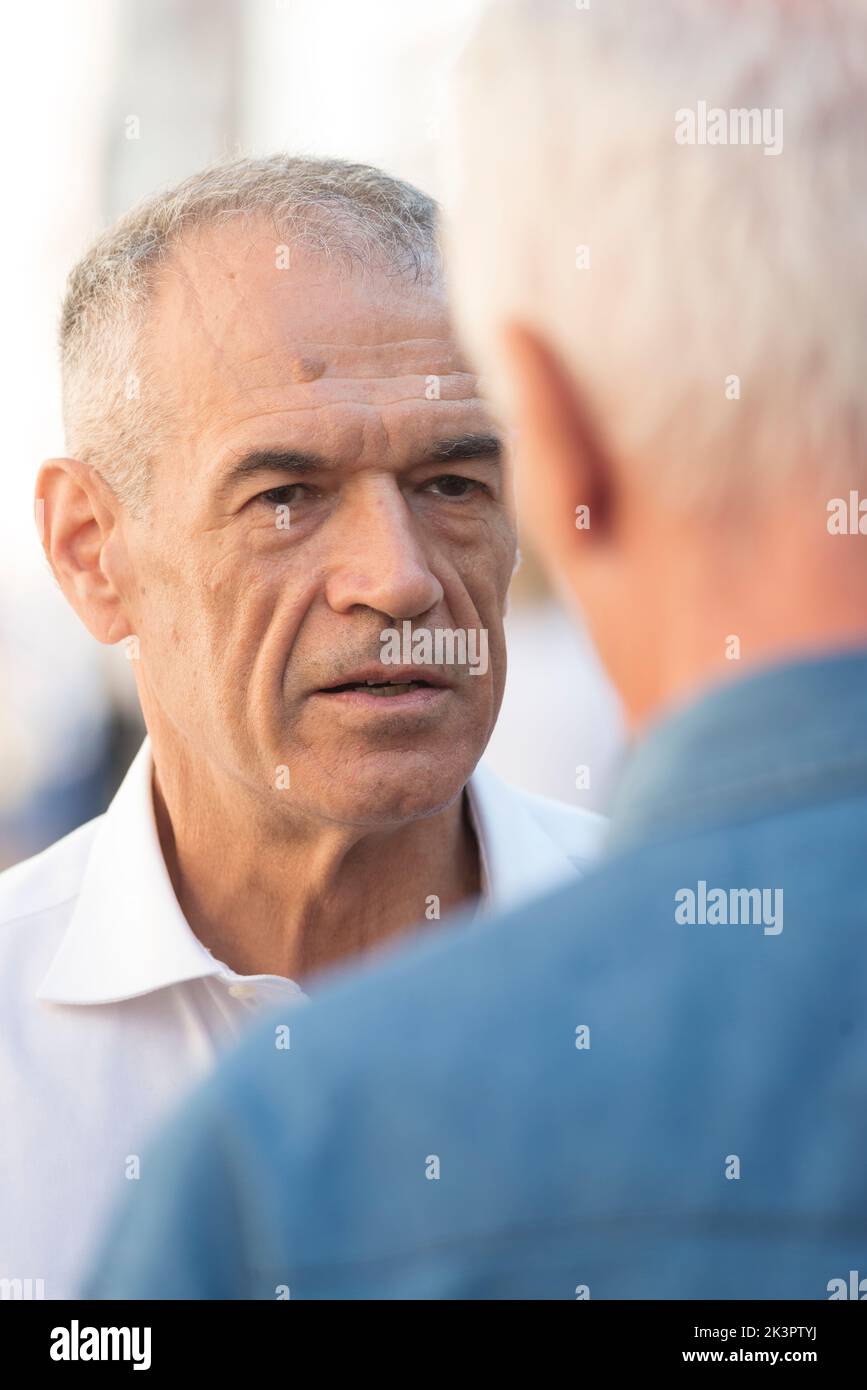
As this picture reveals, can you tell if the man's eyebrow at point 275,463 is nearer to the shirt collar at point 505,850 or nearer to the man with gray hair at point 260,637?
the man with gray hair at point 260,637

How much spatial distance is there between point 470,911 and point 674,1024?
4.94 ft

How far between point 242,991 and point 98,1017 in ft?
0.59

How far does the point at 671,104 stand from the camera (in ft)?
2.47

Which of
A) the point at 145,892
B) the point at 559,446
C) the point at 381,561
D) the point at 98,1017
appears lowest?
the point at 98,1017

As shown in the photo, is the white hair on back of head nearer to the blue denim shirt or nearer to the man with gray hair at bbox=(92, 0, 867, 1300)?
the man with gray hair at bbox=(92, 0, 867, 1300)

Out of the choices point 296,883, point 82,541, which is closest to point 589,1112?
point 296,883

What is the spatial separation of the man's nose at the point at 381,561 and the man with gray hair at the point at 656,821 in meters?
1.14

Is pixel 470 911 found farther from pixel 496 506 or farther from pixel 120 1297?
pixel 120 1297

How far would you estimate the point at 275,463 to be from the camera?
1998mm

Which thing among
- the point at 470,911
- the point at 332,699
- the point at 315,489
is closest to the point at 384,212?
the point at 315,489

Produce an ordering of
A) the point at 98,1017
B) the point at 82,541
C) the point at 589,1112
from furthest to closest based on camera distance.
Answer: the point at 82,541 < the point at 98,1017 < the point at 589,1112

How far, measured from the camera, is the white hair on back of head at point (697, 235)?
0.72 m

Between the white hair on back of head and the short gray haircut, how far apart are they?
1286mm

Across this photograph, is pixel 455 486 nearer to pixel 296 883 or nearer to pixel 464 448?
pixel 464 448
